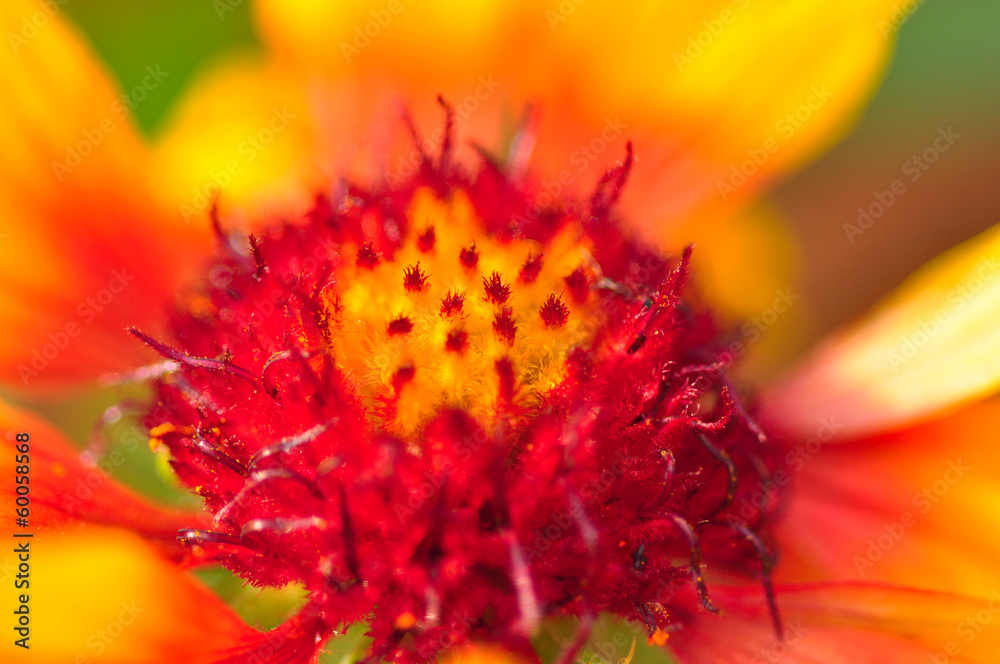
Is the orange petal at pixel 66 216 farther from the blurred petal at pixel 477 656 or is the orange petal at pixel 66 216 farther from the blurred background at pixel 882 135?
the blurred petal at pixel 477 656

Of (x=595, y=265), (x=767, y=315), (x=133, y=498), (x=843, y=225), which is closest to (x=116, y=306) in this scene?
(x=133, y=498)

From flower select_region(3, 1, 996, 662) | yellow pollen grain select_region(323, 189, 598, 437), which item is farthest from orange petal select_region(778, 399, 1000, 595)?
yellow pollen grain select_region(323, 189, 598, 437)

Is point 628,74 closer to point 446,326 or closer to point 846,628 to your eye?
point 446,326

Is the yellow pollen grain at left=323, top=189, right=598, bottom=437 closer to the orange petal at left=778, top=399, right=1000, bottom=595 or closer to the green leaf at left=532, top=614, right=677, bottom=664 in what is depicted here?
the green leaf at left=532, top=614, right=677, bottom=664

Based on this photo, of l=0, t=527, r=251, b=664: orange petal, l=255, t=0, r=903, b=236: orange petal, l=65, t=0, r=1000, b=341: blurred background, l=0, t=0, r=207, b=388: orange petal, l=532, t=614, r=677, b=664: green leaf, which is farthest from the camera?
l=65, t=0, r=1000, b=341: blurred background

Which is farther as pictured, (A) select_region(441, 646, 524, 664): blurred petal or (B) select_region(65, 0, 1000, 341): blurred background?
(B) select_region(65, 0, 1000, 341): blurred background
